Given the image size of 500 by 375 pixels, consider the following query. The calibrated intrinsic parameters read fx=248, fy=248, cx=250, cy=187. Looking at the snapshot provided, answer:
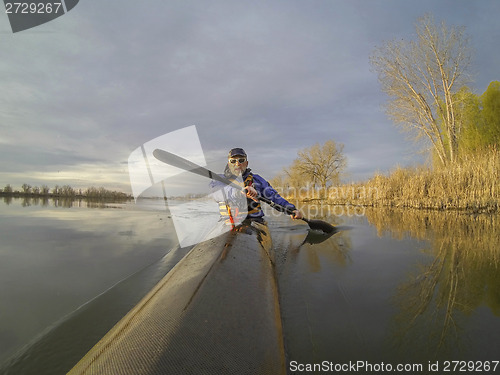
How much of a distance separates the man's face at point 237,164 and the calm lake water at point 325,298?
65.0 inches

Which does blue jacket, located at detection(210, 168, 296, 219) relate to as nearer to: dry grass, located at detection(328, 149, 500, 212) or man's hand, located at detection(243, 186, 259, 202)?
man's hand, located at detection(243, 186, 259, 202)

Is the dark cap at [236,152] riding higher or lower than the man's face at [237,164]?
higher

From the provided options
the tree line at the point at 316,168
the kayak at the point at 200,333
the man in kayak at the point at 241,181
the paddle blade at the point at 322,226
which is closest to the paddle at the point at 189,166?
the man in kayak at the point at 241,181

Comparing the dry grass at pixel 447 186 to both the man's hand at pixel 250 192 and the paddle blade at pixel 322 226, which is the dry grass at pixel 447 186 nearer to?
the paddle blade at pixel 322 226

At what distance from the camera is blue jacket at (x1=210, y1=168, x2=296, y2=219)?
4399 millimetres

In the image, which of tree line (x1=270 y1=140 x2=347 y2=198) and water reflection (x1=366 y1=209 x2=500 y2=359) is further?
tree line (x1=270 y1=140 x2=347 y2=198)

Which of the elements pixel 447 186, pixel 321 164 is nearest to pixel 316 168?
pixel 321 164

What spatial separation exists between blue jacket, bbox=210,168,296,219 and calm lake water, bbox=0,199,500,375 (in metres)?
0.87

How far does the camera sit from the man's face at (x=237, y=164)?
4695 mm

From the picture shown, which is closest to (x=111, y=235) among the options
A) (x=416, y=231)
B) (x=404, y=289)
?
(x=404, y=289)

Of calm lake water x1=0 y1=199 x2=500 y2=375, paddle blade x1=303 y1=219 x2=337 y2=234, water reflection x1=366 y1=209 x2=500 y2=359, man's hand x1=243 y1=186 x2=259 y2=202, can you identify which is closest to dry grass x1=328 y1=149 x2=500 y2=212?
calm lake water x1=0 y1=199 x2=500 y2=375

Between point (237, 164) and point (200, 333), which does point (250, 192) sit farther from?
point (200, 333)

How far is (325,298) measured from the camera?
2311 mm

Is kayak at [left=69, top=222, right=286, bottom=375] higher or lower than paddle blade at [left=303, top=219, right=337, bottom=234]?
higher
